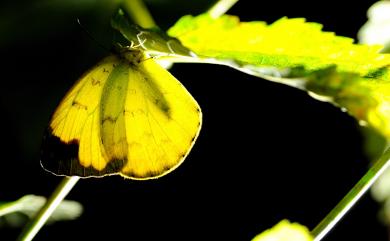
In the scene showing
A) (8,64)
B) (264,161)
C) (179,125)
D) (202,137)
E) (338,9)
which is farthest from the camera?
(264,161)

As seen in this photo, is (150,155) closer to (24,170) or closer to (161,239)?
(24,170)

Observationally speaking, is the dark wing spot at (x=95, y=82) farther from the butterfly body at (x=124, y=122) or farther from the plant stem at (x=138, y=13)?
the plant stem at (x=138, y=13)

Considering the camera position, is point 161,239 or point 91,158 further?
point 161,239

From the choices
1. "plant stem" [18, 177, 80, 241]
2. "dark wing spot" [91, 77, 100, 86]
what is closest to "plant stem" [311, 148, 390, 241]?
"plant stem" [18, 177, 80, 241]

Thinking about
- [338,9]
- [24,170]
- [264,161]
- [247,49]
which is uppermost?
[247,49]

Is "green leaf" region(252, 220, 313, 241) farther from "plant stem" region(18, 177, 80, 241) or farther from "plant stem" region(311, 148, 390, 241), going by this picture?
"plant stem" region(18, 177, 80, 241)

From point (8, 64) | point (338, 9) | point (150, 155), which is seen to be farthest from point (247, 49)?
point (338, 9)
